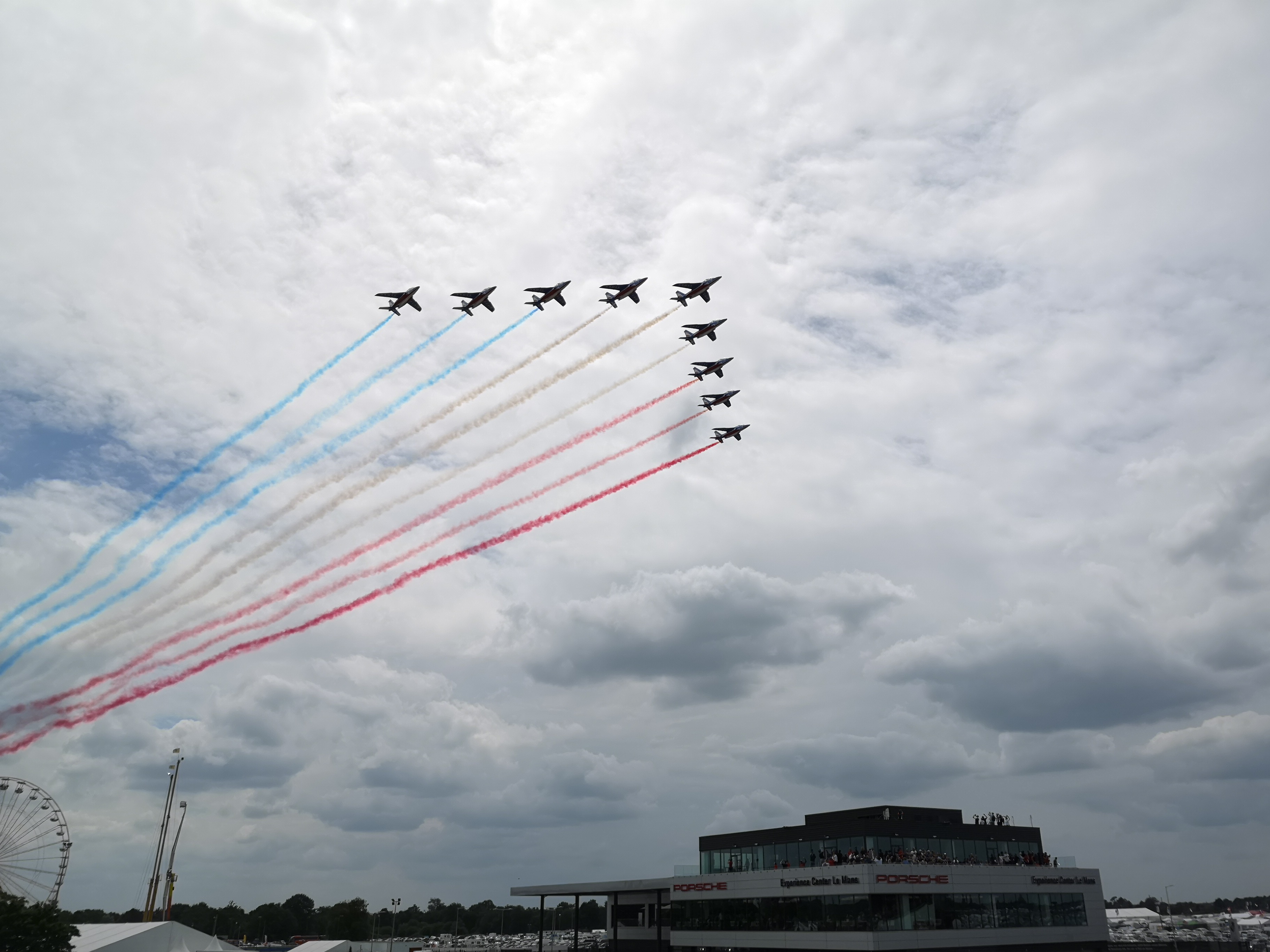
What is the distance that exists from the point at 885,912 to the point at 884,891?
1777 mm

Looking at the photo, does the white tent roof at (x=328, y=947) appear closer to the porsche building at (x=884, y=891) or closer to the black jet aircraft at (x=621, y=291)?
the porsche building at (x=884, y=891)

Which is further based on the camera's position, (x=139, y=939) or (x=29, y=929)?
(x=139, y=939)

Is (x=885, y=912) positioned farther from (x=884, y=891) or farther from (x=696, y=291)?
(x=696, y=291)

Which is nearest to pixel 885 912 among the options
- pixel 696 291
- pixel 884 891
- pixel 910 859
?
pixel 884 891

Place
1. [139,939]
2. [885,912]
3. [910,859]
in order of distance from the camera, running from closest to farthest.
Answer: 1. [885,912]
2. [910,859]
3. [139,939]

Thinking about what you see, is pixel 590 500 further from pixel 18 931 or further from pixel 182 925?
pixel 182 925

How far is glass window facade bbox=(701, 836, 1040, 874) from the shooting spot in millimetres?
81938

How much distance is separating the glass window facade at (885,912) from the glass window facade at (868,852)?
337cm

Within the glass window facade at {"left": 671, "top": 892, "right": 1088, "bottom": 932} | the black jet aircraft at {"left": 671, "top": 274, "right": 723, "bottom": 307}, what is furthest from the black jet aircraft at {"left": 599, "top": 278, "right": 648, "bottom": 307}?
the glass window facade at {"left": 671, "top": 892, "right": 1088, "bottom": 932}

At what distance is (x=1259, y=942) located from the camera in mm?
117750

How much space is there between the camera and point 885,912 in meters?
75.2

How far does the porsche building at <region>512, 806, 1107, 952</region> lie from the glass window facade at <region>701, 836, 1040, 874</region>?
134mm

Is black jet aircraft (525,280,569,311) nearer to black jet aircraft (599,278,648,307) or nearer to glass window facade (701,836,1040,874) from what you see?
black jet aircraft (599,278,648,307)

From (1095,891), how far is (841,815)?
27769 millimetres
